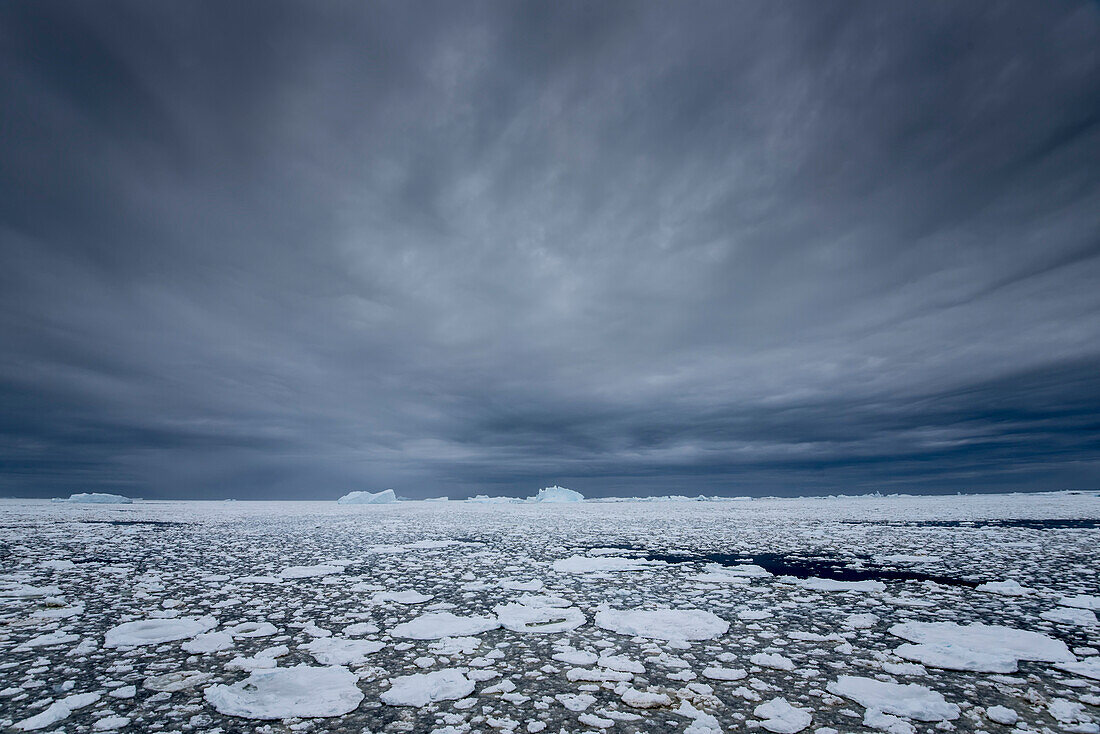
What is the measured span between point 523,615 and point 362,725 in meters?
2.42

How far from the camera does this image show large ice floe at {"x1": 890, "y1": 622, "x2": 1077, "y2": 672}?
3.38m

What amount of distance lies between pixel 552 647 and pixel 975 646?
3.32 metres

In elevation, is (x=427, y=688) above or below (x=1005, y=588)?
above

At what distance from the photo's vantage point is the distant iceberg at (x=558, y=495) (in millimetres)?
73375

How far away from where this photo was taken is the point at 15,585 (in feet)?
20.3

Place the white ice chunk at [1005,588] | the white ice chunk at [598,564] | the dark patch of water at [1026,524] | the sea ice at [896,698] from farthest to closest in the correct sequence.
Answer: the dark patch of water at [1026,524], the white ice chunk at [598,564], the white ice chunk at [1005,588], the sea ice at [896,698]

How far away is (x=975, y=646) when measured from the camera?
3748 millimetres

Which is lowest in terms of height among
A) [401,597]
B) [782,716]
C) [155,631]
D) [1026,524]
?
[1026,524]

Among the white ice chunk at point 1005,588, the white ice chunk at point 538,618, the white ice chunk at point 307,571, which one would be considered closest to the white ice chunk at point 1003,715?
the white ice chunk at point 538,618

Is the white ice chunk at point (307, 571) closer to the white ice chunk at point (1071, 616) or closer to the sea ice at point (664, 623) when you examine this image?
the sea ice at point (664, 623)

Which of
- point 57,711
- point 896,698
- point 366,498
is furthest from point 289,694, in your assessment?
point 366,498

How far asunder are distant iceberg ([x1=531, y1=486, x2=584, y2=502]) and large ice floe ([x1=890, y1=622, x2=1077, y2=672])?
71.2m

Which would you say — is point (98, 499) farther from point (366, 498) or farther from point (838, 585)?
point (838, 585)

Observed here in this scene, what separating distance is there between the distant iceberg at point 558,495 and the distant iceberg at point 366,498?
900 inches
